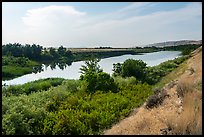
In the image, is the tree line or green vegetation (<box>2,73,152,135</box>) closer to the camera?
green vegetation (<box>2,73,152,135</box>)

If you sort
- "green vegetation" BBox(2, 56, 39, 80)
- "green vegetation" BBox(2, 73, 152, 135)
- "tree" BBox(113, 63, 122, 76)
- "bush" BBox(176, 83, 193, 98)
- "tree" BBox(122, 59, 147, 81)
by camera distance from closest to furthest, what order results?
1. "green vegetation" BBox(2, 73, 152, 135)
2. "bush" BBox(176, 83, 193, 98)
3. "tree" BBox(122, 59, 147, 81)
4. "tree" BBox(113, 63, 122, 76)
5. "green vegetation" BBox(2, 56, 39, 80)

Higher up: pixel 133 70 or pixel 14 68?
pixel 133 70

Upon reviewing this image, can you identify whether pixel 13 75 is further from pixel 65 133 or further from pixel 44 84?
pixel 65 133

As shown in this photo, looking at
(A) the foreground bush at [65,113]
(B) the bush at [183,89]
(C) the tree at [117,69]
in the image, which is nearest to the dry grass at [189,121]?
(B) the bush at [183,89]

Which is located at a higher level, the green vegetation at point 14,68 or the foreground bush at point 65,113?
the foreground bush at point 65,113

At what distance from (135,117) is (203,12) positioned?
4.69 m

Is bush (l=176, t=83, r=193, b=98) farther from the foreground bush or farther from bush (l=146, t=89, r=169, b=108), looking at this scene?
the foreground bush

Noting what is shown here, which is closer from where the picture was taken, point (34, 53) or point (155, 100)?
point (155, 100)

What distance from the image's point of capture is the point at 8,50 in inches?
2574

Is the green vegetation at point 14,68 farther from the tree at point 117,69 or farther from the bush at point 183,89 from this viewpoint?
the bush at point 183,89

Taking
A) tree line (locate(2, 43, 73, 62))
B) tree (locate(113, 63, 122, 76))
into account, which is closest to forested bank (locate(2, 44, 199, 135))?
tree (locate(113, 63, 122, 76))

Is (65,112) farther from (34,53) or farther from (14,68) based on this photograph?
(34,53)

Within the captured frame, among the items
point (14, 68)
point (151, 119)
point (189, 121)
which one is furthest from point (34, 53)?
point (189, 121)

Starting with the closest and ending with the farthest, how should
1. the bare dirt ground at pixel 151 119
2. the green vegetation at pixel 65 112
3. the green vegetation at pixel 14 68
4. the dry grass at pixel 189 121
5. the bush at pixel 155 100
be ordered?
the dry grass at pixel 189 121, the bare dirt ground at pixel 151 119, the green vegetation at pixel 65 112, the bush at pixel 155 100, the green vegetation at pixel 14 68
